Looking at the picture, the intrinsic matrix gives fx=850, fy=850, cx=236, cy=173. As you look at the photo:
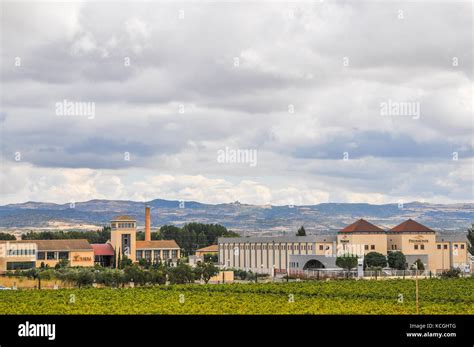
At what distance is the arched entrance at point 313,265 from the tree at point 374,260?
206 inches

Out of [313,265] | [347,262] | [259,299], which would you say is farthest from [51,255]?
[259,299]

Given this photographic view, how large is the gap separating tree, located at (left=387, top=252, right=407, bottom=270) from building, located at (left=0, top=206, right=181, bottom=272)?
26558 millimetres

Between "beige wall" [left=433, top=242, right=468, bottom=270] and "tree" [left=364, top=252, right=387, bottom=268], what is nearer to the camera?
"tree" [left=364, top=252, right=387, bottom=268]

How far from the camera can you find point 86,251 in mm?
100812

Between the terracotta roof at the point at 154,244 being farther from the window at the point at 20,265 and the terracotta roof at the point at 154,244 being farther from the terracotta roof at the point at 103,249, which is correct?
the window at the point at 20,265

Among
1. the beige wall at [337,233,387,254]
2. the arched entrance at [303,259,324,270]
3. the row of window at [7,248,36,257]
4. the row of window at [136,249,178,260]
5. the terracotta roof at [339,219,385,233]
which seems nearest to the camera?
the row of window at [7,248,36,257]

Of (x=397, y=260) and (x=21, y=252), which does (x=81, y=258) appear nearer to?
(x=21, y=252)

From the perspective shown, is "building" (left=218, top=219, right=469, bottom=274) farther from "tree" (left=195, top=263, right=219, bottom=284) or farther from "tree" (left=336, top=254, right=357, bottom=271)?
"tree" (left=195, top=263, right=219, bottom=284)

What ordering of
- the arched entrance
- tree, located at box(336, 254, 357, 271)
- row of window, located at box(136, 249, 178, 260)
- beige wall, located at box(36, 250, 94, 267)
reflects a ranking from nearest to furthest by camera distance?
1. tree, located at box(336, 254, 357, 271)
2. the arched entrance
3. beige wall, located at box(36, 250, 94, 267)
4. row of window, located at box(136, 249, 178, 260)

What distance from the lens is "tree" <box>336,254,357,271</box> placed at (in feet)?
292

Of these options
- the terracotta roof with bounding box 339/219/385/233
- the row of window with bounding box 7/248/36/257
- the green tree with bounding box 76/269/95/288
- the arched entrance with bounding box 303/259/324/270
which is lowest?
the green tree with bounding box 76/269/95/288

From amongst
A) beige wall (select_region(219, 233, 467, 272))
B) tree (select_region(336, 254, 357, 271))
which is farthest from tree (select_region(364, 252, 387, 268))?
tree (select_region(336, 254, 357, 271))
